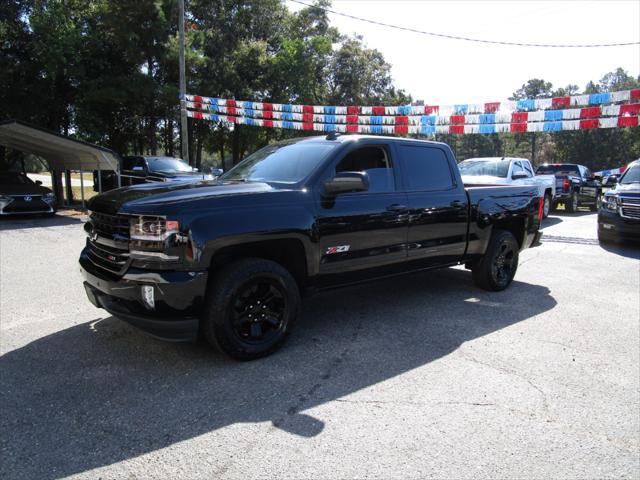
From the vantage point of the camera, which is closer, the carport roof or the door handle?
the door handle

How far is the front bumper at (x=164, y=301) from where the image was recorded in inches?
140

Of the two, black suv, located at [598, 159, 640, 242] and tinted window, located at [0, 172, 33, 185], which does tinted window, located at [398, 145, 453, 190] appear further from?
tinted window, located at [0, 172, 33, 185]

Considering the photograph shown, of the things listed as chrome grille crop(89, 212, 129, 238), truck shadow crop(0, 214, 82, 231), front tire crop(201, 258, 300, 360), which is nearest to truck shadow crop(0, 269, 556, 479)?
front tire crop(201, 258, 300, 360)

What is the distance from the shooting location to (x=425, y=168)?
5.47 metres

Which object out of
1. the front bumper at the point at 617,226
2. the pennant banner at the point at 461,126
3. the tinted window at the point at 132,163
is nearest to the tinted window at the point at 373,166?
the front bumper at the point at 617,226

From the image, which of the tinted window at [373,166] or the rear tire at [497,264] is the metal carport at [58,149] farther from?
the rear tire at [497,264]

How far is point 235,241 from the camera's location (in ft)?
12.5

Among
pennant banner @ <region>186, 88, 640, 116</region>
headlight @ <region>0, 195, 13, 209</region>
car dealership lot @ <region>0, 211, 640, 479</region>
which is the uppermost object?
pennant banner @ <region>186, 88, 640, 116</region>

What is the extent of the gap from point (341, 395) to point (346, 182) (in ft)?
5.87

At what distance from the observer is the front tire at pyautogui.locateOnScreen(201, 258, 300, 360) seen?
376 centimetres

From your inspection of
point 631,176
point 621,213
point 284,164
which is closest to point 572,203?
point 631,176

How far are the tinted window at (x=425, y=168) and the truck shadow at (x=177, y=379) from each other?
1.43 metres

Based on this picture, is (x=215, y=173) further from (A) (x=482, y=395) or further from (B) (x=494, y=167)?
(B) (x=494, y=167)

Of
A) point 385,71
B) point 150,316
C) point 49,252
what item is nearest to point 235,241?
point 150,316
